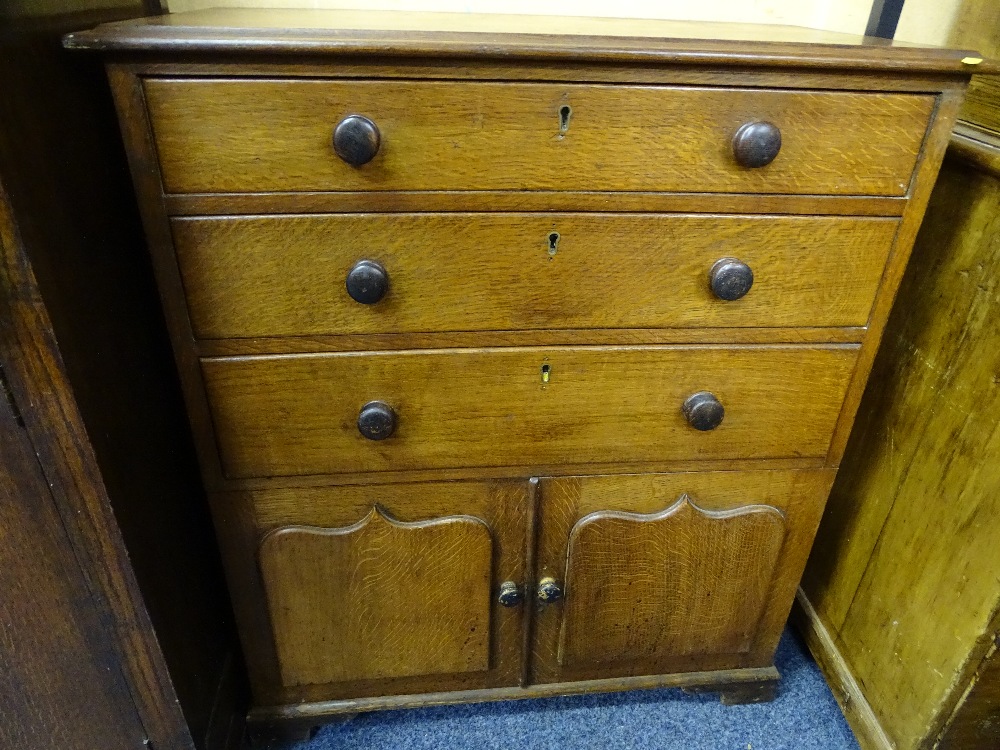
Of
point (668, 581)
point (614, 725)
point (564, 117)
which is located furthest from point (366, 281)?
point (614, 725)

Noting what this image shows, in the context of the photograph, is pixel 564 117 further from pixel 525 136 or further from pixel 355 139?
pixel 355 139

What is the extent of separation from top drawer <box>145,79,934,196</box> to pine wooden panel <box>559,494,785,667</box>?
45 cm

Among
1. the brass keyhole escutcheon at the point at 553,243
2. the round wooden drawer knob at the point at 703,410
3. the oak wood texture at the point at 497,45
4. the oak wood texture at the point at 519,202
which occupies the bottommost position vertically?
the round wooden drawer knob at the point at 703,410

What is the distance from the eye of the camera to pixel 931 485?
0.94 metres

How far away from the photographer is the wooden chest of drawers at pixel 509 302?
2.13ft

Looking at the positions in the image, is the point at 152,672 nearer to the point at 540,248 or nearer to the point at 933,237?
the point at 540,248

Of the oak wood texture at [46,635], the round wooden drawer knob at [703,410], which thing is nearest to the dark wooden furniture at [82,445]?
the oak wood texture at [46,635]

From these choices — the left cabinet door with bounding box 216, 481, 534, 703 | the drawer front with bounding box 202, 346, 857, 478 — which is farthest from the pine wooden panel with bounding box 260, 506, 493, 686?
the drawer front with bounding box 202, 346, 857, 478

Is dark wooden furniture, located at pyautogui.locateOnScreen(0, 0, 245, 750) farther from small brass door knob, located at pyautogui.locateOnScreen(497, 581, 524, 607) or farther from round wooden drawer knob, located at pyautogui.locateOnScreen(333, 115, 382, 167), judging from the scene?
small brass door knob, located at pyautogui.locateOnScreen(497, 581, 524, 607)

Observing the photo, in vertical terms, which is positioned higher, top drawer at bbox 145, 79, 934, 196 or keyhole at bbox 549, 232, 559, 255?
top drawer at bbox 145, 79, 934, 196

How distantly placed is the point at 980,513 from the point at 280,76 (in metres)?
0.96

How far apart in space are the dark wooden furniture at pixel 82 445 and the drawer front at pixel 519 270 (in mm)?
113

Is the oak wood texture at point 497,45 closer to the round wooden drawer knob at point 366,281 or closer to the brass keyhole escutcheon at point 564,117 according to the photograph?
the brass keyhole escutcheon at point 564,117

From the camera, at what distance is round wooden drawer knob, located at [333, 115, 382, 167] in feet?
2.08
